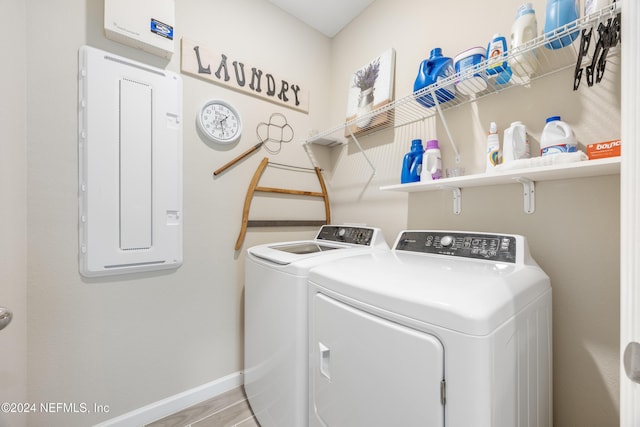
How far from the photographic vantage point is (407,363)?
72 cm

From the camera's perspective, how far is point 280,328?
1.22 m

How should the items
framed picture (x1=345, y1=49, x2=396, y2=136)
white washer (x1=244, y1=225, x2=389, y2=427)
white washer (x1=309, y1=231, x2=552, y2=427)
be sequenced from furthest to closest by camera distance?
framed picture (x1=345, y1=49, x2=396, y2=136) → white washer (x1=244, y1=225, x2=389, y2=427) → white washer (x1=309, y1=231, x2=552, y2=427)

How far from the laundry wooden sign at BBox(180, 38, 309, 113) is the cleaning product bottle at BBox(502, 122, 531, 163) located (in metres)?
1.56

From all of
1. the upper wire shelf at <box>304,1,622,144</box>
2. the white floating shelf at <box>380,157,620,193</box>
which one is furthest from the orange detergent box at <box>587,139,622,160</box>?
the upper wire shelf at <box>304,1,622,144</box>

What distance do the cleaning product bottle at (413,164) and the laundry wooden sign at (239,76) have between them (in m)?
1.08

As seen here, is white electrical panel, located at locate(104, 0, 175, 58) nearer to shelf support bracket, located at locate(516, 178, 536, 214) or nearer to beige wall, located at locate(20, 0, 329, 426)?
beige wall, located at locate(20, 0, 329, 426)

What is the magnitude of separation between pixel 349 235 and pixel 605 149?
1.29 meters

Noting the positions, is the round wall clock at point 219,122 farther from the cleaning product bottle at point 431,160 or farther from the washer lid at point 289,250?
the cleaning product bottle at point 431,160

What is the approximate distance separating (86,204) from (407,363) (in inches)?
65.4

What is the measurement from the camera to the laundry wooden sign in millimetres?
1657

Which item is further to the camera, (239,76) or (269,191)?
(269,191)

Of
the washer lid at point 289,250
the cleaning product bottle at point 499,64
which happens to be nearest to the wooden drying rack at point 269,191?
the washer lid at point 289,250

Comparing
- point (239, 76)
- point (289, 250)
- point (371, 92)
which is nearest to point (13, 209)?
point (289, 250)

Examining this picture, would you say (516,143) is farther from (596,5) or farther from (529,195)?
(596,5)
